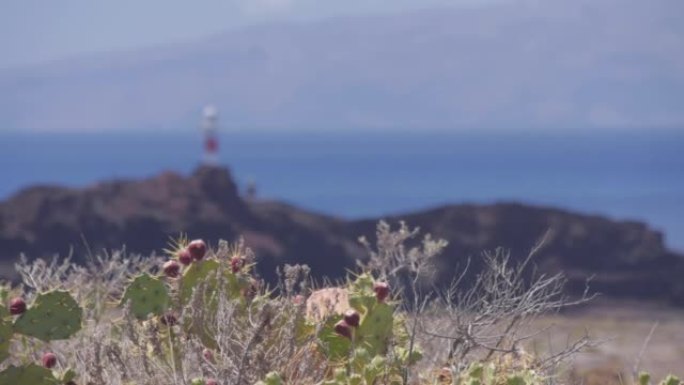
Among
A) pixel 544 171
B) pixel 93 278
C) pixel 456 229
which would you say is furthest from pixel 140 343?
pixel 544 171

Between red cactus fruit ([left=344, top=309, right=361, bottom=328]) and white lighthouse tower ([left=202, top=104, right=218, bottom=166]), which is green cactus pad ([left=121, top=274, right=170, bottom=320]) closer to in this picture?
red cactus fruit ([left=344, top=309, right=361, bottom=328])

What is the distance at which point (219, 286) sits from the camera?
4887 mm

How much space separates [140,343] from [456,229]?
3353 cm

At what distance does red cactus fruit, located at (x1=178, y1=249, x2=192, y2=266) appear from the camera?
5250 mm

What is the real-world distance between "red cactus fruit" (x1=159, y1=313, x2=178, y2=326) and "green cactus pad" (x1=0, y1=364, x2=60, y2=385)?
44 cm

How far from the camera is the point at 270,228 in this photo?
36812 millimetres

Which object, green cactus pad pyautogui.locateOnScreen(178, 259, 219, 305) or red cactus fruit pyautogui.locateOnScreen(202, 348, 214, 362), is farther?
green cactus pad pyautogui.locateOnScreen(178, 259, 219, 305)

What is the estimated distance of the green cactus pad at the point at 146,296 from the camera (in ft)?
16.4

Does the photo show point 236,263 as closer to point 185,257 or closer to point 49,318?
point 185,257

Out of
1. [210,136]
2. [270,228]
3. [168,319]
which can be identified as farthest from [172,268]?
[210,136]

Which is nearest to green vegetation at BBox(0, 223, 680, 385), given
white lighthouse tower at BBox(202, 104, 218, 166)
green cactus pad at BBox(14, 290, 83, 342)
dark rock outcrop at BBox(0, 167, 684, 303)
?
green cactus pad at BBox(14, 290, 83, 342)

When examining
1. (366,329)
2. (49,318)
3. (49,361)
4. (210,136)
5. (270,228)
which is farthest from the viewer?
(210,136)

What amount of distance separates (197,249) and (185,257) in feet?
0.26

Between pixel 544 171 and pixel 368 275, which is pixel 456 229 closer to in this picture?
pixel 368 275
